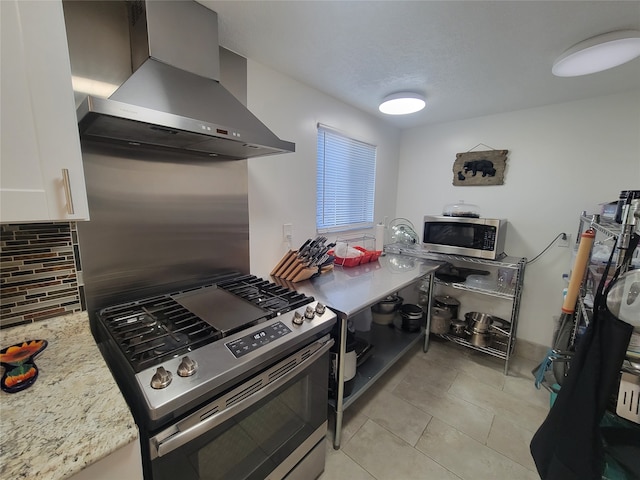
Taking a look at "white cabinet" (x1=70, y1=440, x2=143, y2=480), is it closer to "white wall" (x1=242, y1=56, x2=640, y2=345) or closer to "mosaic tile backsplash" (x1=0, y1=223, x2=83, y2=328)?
"mosaic tile backsplash" (x1=0, y1=223, x2=83, y2=328)

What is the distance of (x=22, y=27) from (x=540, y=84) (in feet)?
8.40

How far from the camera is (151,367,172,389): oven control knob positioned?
72cm

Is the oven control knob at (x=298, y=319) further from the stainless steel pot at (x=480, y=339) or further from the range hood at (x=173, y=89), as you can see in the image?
the stainless steel pot at (x=480, y=339)

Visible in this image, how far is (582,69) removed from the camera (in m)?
1.42

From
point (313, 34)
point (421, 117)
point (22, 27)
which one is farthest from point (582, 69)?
point (22, 27)

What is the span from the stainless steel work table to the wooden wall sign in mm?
918

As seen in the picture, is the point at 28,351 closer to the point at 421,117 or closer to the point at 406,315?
the point at 406,315

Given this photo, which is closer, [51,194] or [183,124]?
[51,194]

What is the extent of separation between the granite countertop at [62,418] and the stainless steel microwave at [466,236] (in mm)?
2380

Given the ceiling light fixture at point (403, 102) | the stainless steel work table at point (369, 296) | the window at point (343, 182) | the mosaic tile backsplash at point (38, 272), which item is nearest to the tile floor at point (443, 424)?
the stainless steel work table at point (369, 296)

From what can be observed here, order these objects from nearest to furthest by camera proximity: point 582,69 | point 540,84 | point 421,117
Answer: point 582,69 < point 540,84 < point 421,117

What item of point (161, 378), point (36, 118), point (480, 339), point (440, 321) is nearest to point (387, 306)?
point (440, 321)

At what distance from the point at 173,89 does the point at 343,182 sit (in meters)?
1.59

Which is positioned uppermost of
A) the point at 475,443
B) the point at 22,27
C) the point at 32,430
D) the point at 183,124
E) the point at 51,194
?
the point at 22,27
